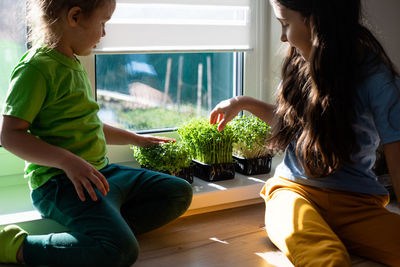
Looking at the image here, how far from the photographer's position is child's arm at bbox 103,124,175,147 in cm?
163

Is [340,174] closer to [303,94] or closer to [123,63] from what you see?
[303,94]

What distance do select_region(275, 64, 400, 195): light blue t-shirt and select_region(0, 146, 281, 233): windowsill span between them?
263mm

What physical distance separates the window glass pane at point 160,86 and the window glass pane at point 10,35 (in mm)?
263

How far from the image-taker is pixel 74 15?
4.45 feet

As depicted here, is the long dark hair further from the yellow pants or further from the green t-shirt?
the green t-shirt

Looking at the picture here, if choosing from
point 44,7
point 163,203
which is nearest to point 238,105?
point 163,203

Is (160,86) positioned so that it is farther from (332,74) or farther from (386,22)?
(386,22)

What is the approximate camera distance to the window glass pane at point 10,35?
1676 millimetres

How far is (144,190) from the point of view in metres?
1.54

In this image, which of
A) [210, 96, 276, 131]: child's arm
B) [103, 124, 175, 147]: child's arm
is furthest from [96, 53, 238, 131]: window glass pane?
[210, 96, 276, 131]: child's arm

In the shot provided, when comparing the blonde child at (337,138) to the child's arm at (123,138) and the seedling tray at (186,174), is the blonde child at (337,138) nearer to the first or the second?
the seedling tray at (186,174)

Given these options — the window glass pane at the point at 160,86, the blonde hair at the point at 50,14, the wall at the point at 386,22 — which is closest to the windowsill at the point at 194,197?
the window glass pane at the point at 160,86

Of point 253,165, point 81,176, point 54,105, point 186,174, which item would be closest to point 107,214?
point 81,176

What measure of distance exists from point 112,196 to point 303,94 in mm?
599
